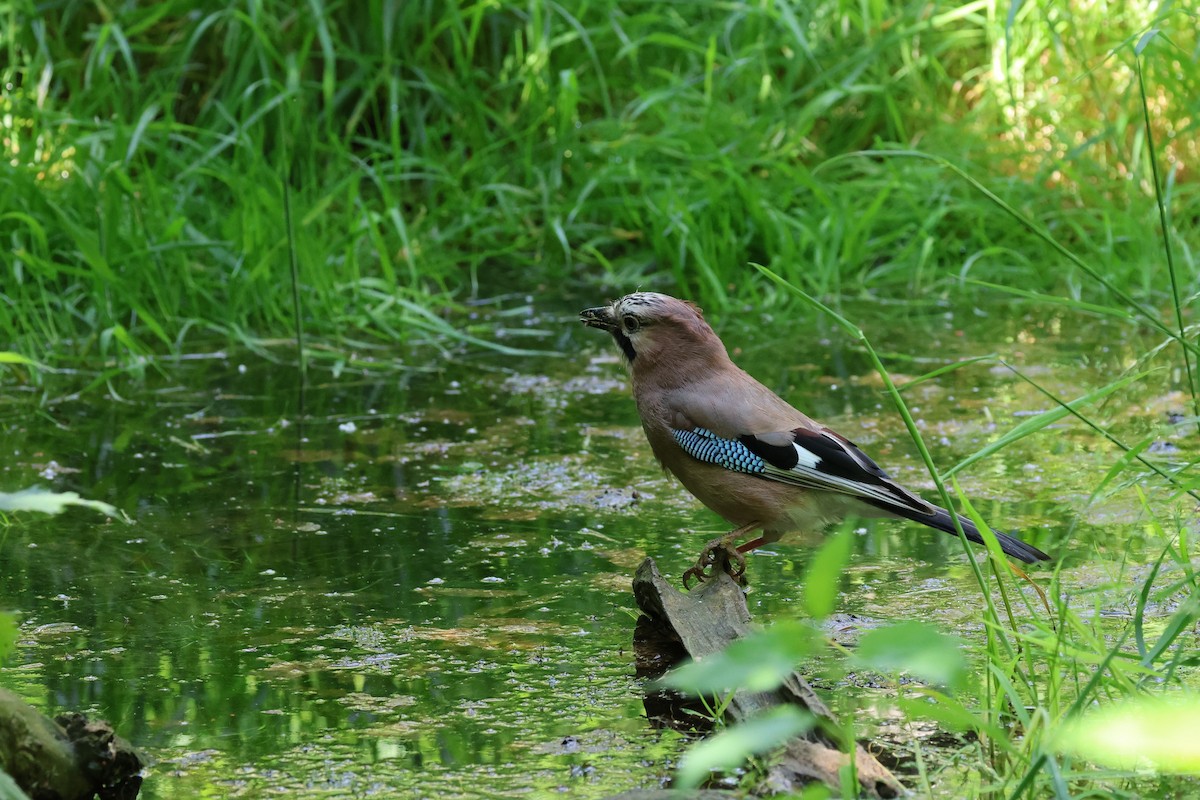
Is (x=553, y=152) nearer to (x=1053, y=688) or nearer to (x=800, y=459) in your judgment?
(x=800, y=459)

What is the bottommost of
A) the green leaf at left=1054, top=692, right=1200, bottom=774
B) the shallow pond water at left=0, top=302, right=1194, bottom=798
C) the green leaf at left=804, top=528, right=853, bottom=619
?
the shallow pond water at left=0, top=302, right=1194, bottom=798

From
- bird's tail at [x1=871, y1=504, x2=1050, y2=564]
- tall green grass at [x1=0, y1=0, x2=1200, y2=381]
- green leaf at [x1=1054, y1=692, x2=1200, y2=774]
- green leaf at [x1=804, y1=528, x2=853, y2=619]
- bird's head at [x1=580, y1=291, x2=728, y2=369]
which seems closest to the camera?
green leaf at [x1=1054, y1=692, x2=1200, y2=774]

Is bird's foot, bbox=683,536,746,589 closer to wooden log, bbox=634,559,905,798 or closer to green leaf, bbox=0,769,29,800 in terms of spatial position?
wooden log, bbox=634,559,905,798

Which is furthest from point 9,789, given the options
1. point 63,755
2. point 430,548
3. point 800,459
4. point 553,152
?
point 553,152

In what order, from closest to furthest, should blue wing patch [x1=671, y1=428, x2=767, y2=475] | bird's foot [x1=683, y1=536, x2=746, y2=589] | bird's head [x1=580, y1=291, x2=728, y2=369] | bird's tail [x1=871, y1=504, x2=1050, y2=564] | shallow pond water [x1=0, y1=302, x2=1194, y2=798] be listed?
1. shallow pond water [x1=0, y1=302, x2=1194, y2=798]
2. bird's tail [x1=871, y1=504, x2=1050, y2=564]
3. bird's foot [x1=683, y1=536, x2=746, y2=589]
4. blue wing patch [x1=671, y1=428, x2=767, y2=475]
5. bird's head [x1=580, y1=291, x2=728, y2=369]

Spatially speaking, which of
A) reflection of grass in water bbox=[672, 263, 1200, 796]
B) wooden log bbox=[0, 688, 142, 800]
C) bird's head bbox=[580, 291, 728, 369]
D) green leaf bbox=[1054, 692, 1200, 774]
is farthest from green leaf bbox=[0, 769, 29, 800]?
bird's head bbox=[580, 291, 728, 369]

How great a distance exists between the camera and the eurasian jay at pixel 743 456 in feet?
12.5

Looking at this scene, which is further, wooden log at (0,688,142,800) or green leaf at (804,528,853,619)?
wooden log at (0,688,142,800)

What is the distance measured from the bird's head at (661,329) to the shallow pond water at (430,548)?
54cm

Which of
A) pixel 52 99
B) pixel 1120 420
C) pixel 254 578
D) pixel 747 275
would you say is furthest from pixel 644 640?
pixel 52 99

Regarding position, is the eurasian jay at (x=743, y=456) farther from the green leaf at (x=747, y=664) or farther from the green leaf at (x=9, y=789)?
the green leaf at (x=747, y=664)

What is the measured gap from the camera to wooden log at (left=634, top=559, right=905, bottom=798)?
2.53m

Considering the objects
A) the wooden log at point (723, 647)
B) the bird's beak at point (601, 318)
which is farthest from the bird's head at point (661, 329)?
the wooden log at point (723, 647)

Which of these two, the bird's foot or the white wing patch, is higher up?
the white wing patch
